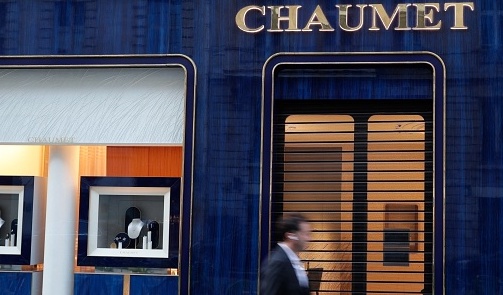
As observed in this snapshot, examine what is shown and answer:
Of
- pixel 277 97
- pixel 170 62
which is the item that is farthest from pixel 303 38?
pixel 170 62

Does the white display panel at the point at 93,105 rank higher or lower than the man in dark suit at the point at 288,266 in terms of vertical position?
higher

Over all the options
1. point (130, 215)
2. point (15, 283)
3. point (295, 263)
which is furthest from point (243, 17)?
point (295, 263)

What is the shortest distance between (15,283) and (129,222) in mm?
1353

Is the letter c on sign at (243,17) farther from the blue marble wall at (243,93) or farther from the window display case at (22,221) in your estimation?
the window display case at (22,221)

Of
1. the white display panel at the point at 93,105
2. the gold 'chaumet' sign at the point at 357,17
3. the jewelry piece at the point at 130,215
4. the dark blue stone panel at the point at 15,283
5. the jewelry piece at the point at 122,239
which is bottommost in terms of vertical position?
the dark blue stone panel at the point at 15,283

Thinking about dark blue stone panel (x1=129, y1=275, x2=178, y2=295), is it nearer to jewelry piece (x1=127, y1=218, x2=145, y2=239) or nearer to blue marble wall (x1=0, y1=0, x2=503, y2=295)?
blue marble wall (x1=0, y1=0, x2=503, y2=295)

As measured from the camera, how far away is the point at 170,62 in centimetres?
1052

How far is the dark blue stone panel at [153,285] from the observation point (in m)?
10.4

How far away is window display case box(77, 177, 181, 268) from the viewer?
416 inches

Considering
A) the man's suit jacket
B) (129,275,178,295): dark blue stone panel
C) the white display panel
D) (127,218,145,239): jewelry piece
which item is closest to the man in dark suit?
the man's suit jacket

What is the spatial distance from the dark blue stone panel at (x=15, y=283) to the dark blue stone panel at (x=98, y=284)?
519mm

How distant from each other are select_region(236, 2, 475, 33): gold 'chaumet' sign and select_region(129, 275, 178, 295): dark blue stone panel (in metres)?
2.64

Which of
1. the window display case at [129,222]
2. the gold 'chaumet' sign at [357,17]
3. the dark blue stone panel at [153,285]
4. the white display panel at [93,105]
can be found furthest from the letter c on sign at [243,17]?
the dark blue stone panel at [153,285]

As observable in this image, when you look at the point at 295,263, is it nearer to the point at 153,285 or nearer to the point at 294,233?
the point at 294,233
